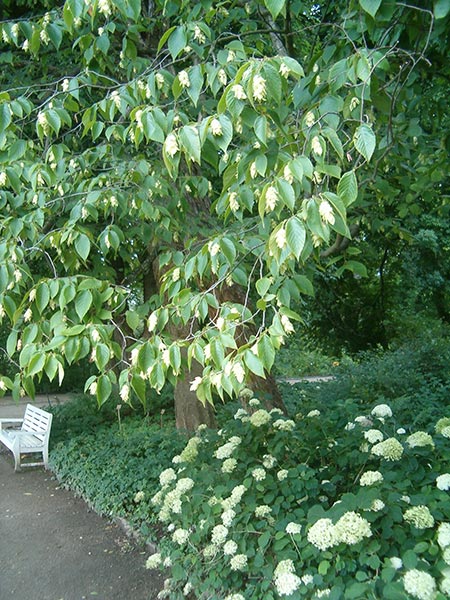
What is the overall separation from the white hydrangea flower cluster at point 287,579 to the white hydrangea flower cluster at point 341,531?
0.62ft

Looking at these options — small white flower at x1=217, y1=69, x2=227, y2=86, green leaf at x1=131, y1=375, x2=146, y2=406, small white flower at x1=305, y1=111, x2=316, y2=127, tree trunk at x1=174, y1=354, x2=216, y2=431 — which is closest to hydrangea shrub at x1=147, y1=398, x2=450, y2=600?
green leaf at x1=131, y1=375, x2=146, y2=406

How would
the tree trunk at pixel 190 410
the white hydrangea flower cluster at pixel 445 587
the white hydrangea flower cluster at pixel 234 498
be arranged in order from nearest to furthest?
the white hydrangea flower cluster at pixel 445 587
the white hydrangea flower cluster at pixel 234 498
the tree trunk at pixel 190 410

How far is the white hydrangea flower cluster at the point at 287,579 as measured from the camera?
7.94 ft

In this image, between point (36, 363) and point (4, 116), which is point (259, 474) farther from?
point (4, 116)

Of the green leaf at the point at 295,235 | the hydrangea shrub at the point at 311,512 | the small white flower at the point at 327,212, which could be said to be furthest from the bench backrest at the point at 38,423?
the small white flower at the point at 327,212

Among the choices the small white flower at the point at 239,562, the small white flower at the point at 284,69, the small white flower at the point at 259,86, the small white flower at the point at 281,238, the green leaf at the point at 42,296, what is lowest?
the small white flower at the point at 239,562

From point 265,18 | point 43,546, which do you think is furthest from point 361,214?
point 43,546

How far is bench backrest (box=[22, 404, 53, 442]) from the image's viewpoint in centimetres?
731

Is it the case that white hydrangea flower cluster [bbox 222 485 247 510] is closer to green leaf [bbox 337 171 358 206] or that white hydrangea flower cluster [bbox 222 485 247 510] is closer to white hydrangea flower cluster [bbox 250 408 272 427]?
white hydrangea flower cluster [bbox 250 408 272 427]

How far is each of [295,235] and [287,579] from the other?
4.97 ft

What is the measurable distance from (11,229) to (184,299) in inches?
43.1

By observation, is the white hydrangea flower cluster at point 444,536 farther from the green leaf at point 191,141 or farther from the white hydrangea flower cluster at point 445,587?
the green leaf at point 191,141

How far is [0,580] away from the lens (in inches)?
→ 161

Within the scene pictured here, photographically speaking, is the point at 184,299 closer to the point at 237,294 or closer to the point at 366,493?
the point at 366,493
